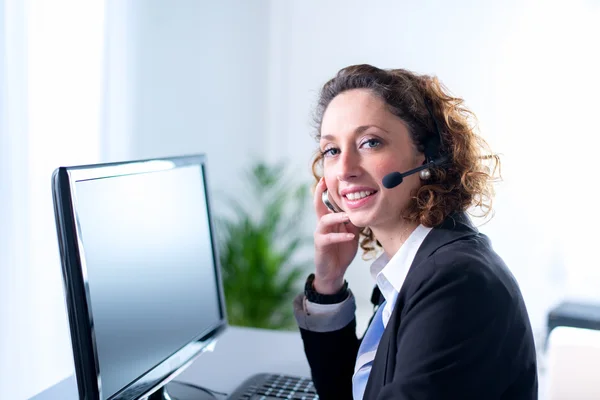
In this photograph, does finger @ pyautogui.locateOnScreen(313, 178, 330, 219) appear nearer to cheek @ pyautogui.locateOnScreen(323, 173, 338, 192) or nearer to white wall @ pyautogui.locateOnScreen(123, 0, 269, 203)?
cheek @ pyautogui.locateOnScreen(323, 173, 338, 192)

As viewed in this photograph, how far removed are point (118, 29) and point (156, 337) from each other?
1546mm

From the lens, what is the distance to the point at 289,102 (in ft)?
13.4

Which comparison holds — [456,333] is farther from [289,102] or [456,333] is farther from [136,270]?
[289,102]

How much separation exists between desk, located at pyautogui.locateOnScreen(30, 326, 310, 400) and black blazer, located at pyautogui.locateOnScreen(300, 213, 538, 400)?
429mm

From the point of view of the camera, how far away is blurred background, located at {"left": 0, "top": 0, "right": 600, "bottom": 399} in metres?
2.11

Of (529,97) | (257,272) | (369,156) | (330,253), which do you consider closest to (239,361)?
(330,253)

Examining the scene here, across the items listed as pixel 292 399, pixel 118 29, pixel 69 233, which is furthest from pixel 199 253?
pixel 118 29

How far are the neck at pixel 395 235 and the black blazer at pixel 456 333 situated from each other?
10 centimetres

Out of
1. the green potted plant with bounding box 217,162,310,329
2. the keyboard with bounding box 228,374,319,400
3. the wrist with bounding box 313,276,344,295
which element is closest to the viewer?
the keyboard with bounding box 228,374,319,400

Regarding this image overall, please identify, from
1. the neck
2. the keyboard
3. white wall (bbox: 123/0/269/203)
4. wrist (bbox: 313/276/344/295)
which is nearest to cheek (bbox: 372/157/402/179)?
the neck

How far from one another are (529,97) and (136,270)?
2.91 metres

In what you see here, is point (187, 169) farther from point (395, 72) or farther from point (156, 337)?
point (395, 72)

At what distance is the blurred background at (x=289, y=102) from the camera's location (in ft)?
6.92

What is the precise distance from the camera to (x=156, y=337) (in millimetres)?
1108
